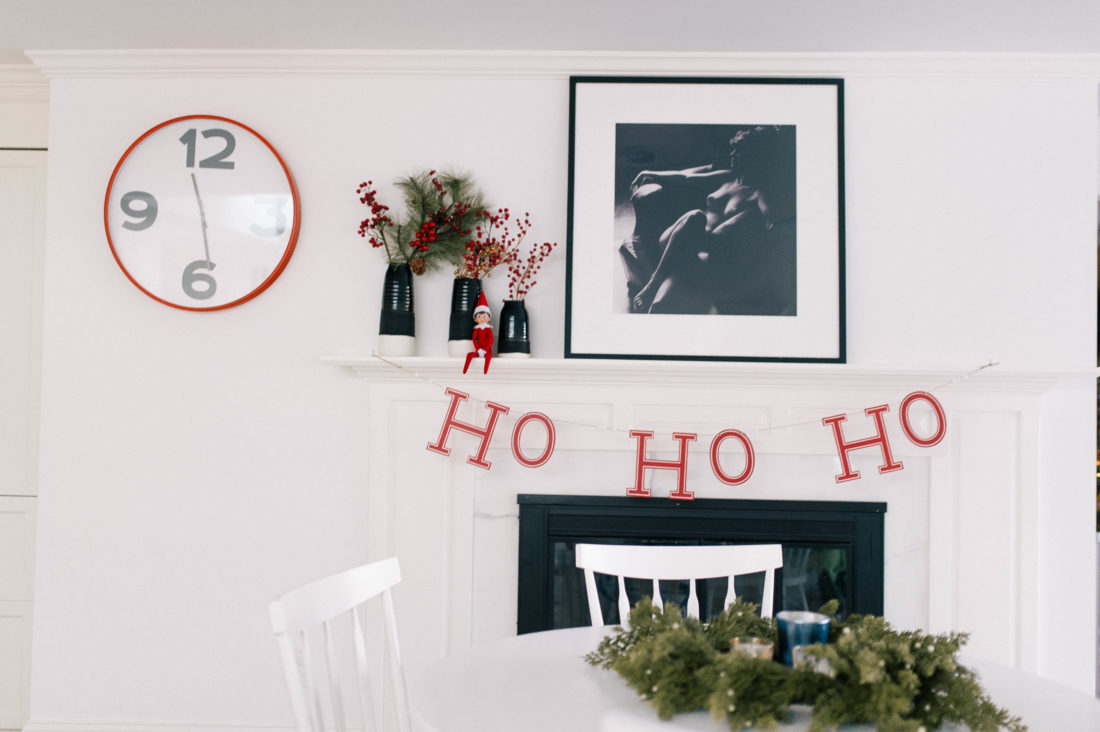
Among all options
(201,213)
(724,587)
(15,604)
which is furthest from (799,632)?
(15,604)

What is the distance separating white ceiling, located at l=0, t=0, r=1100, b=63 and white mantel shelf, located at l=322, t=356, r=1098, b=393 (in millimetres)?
1007

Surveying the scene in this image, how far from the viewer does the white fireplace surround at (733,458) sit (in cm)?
241

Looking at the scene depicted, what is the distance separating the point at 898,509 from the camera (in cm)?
245

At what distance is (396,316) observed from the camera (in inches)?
96.0

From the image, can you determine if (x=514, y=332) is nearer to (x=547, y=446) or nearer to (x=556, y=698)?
(x=547, y=446)

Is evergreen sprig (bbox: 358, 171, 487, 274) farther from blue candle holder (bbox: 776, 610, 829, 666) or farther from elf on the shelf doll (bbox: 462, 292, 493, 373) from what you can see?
blue candle holder (bbox: 776, 610, 829, 666)

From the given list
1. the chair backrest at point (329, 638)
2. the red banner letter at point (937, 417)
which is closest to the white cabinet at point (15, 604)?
the chair backrest at point (329, 638)

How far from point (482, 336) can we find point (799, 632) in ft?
4.75

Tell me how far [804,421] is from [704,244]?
645 millimetres

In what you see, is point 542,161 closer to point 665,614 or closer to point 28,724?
point 665,614

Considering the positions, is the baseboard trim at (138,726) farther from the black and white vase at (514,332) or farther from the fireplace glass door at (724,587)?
the black and white vase at (514,332)

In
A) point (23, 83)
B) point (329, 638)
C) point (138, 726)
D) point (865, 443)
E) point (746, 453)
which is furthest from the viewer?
point (23, 83)

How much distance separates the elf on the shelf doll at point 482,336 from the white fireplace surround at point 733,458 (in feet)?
0.19

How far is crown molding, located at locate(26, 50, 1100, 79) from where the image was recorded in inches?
98.6
